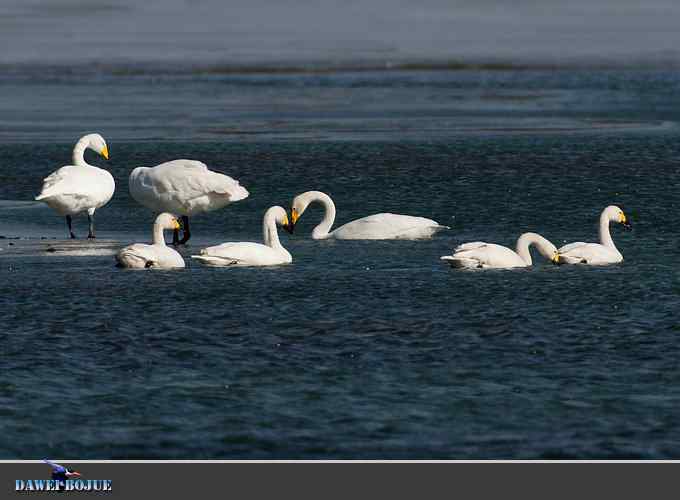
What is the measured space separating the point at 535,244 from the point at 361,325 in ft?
12.0

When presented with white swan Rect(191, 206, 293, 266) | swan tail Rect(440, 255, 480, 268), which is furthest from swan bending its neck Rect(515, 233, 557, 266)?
white swan Rect(191, 206, 293, 266)

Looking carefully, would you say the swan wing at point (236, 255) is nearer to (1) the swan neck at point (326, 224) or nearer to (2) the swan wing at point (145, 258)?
(2) the swan wing at point (145, 258)

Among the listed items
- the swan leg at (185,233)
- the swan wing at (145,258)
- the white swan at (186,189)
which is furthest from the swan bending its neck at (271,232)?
the swan leg at (185,233)

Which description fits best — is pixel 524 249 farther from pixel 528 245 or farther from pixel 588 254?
pixel 588 254

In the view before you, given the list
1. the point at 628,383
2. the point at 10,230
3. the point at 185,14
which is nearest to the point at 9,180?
the point at 10,230

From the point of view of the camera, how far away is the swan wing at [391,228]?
18.8 metres

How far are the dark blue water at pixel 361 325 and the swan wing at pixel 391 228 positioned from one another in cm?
20

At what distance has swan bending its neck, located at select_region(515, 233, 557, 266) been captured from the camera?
16562mm

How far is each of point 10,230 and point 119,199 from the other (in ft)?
11.3

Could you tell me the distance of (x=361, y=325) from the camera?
13.6 m

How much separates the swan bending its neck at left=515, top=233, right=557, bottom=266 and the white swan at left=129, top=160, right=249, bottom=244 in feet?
13.3

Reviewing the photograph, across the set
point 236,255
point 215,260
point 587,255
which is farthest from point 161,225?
point 587,255

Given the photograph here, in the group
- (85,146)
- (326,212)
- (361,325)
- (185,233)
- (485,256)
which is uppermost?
(85,146)
